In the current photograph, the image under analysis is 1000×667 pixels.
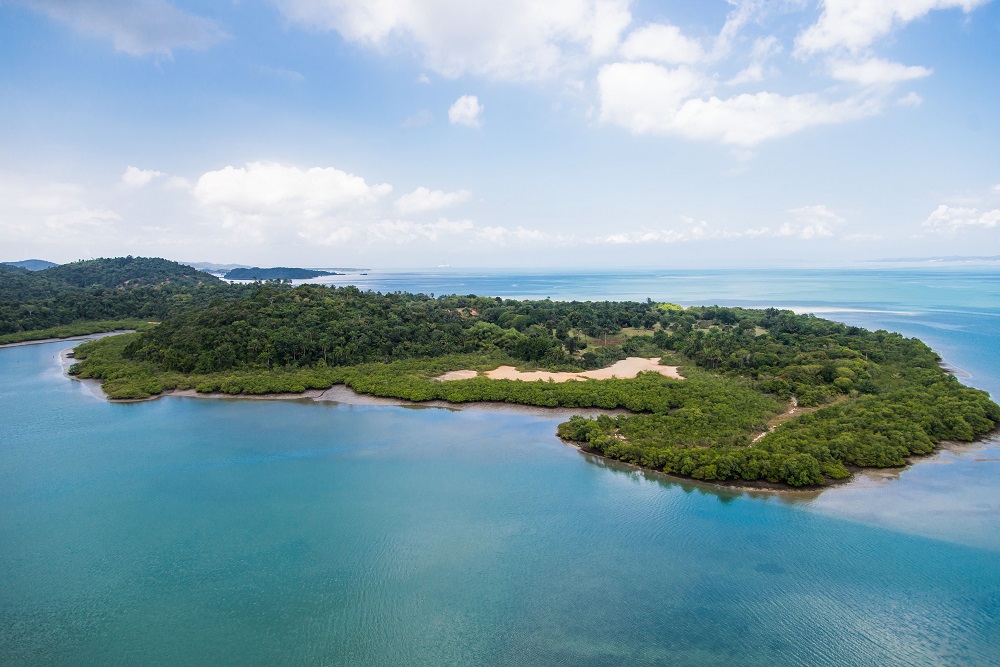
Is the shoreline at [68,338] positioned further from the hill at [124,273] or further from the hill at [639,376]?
the hill at [124,273]

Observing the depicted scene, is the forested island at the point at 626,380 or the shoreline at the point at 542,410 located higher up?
the forested island at the point at 626,380

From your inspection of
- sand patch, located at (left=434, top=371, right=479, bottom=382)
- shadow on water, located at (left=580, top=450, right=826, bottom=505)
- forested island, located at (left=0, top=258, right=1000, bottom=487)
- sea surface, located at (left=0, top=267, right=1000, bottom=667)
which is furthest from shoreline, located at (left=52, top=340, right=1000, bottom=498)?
sand patch, located at (left=434, top=371, right=479, bottom=382)

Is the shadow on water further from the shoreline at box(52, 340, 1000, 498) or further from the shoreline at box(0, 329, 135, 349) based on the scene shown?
the shoreline at box(0, 329, 135, 349)

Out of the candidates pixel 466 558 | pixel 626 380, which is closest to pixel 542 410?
pixel 626 380

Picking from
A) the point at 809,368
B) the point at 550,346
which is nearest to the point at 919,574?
the point at 809,368

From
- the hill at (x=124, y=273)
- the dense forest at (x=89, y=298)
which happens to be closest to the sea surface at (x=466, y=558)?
the dense forest at (x=89, y=298)

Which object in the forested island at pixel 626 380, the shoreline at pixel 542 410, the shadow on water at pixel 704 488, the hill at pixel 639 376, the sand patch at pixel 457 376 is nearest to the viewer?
the shadow on water at pixel 704 488

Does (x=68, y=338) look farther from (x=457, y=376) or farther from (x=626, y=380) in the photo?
(x=626, y=380)
